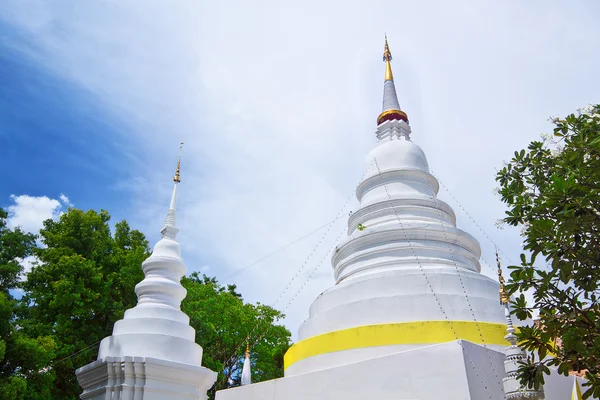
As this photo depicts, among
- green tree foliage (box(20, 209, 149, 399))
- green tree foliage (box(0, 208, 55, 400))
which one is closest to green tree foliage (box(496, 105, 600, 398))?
green tree foliage (box(0, 208, 55, 400))

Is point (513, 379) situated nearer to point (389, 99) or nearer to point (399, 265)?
point (399, 265)

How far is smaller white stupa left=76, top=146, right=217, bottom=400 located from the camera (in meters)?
9.52

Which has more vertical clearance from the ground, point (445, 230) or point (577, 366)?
point (445, 230)

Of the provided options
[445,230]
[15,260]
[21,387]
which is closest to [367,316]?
[445,230]

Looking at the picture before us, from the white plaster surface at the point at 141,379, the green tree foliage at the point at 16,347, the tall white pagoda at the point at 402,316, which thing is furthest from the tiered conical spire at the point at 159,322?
the green tree foliage at the point at 16,347

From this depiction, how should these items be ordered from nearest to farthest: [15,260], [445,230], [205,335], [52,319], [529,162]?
[529,162] < [445,230] < [15,260] < [52,319] < [205,335]

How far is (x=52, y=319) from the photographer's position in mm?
16703

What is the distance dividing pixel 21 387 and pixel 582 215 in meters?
13.2

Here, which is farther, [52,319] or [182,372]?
[52,319]

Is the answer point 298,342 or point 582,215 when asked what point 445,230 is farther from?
point 582,215

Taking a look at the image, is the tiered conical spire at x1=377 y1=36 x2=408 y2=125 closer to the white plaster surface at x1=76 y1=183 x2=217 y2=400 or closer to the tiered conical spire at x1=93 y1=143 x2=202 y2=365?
the tiered conical spire at x1=93 y1=143 x2=202 y2=365

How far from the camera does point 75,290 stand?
54.4 ft

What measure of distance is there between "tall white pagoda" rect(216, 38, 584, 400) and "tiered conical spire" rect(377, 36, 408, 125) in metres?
2.73

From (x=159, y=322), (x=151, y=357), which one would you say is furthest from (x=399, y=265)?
(x=151, y=357)
